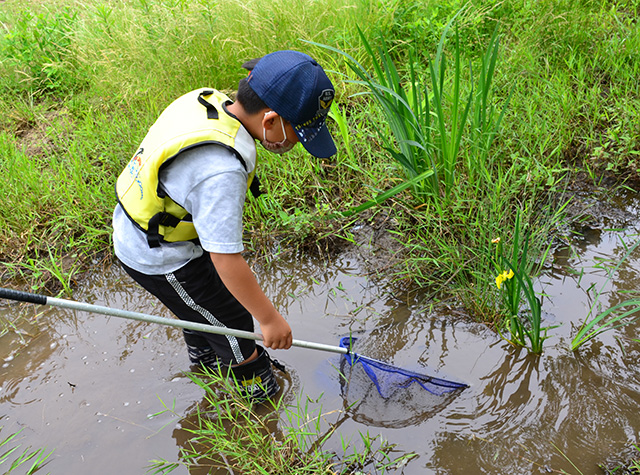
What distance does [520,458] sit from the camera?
6.23ft

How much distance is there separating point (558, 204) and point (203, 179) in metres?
2.05

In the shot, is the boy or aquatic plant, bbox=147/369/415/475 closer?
the boy

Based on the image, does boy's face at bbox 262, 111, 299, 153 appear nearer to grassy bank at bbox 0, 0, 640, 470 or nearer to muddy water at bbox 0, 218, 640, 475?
grassy bank at bbox 0, 0, 640, 470

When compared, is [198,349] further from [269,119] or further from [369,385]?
[269,119]

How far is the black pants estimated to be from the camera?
6.37 feet

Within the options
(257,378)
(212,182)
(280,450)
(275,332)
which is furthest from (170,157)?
(280,450)

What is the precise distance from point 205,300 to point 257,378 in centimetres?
50

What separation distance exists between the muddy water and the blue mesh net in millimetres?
43

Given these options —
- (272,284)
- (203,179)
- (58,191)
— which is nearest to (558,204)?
(272,284)

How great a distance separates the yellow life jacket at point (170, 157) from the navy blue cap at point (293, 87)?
0.16 metres

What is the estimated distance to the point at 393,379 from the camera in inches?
86.6

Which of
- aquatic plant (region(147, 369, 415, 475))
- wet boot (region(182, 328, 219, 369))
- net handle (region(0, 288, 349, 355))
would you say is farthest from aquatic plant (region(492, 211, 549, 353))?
wet boot (region(182, 328, 219, 369))

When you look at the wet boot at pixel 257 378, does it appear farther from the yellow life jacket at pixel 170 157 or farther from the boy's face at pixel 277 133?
the boy's face at pixel 277 133

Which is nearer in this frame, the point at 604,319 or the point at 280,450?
the point at 280,450
